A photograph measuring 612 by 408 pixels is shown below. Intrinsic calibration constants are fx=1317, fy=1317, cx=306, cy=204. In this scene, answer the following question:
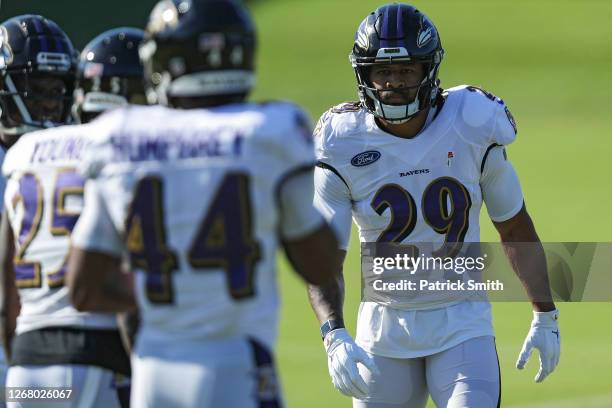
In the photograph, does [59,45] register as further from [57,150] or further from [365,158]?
[365,158]

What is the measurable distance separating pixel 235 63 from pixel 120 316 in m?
1.06

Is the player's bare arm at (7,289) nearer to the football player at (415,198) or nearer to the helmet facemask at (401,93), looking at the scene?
the football player at (415,198)

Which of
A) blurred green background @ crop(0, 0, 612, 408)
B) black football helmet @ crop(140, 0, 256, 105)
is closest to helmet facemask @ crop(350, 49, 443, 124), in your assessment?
black football helmet @ crop(140, 0, 256, 105)

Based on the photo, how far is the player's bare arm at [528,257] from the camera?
20.1 ft

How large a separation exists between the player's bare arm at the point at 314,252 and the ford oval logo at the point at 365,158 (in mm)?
2226

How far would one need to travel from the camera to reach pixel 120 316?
175 inches

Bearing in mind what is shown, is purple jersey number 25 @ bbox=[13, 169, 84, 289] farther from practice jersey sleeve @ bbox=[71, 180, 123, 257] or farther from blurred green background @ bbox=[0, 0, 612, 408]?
blurred green background @ bbox=[0, 0, 612, 408]

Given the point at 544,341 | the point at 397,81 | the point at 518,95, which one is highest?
the point at 397,81

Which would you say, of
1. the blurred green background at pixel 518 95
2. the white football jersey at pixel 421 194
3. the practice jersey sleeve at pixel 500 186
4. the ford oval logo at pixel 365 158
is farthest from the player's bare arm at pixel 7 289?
the blurred green background at pixel 518 95

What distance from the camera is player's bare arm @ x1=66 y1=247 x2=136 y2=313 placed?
12.7 feet

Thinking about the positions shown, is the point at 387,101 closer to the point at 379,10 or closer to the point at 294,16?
the point at 379,10

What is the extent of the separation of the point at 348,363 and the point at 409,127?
1.18m

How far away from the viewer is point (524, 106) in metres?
28.4

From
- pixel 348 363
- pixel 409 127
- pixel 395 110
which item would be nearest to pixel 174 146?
pixel 348 363
